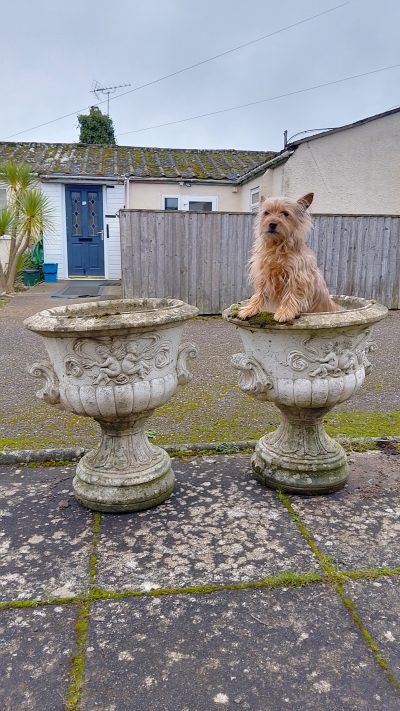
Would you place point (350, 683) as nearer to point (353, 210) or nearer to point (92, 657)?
point (92, 657)

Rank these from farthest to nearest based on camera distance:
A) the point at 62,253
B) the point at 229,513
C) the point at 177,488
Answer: the point at 62,253 → the point at 177,488 → the point at 229,513

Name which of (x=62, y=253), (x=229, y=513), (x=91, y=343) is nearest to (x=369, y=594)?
(x=229, y=513)

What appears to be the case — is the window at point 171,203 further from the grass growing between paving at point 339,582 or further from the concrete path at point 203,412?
the grass growing between paving at point 339,582

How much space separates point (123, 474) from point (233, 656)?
4.06 feet

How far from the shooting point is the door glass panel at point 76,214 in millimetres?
14242

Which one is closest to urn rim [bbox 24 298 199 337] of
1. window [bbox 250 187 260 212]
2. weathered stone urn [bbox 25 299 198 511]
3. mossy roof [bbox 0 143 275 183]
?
weathered stone urn [bbox 25 299 198 511]

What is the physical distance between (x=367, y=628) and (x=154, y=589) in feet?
2.93

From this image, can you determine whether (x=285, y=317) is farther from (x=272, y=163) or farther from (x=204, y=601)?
(x=272, y=163)

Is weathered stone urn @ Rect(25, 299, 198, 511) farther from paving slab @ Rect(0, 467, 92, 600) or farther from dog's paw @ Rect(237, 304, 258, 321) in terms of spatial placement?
dog's paw @ Rect(237, 304, 258, 321)

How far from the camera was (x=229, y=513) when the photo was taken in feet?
9.36

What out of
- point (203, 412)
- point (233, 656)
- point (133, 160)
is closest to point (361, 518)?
point (233, 656)

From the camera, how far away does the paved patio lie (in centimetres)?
175

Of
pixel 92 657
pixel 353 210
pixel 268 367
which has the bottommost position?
pixel 92 657

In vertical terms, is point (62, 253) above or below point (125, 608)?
above
